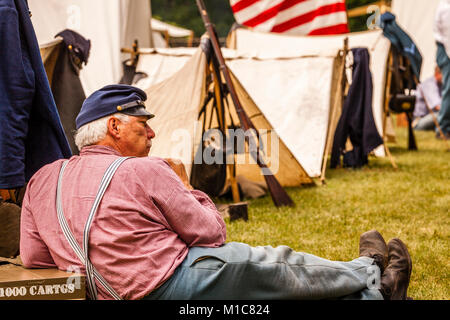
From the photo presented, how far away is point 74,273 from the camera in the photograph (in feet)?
6.67

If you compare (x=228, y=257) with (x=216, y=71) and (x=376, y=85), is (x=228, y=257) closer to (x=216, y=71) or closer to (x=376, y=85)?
(x=216, y=71)

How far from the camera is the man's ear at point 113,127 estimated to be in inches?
91.0

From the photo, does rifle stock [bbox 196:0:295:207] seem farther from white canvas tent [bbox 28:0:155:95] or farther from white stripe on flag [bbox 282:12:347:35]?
white canvas tent [bbox 28:0:155:95]

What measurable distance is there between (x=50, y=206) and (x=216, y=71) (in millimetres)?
3627

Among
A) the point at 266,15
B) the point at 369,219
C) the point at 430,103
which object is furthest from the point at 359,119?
the point at 430,103

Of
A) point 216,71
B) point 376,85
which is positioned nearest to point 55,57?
point 216,71

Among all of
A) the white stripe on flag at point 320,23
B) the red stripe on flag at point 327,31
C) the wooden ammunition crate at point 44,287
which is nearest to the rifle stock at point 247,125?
the white stripe on flag at point 320,23

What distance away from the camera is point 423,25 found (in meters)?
16.1

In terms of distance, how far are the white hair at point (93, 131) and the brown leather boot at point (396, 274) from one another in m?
1.37

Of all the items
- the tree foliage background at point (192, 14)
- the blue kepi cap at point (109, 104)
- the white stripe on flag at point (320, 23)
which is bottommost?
the blue kepi cap at point (109, 104)

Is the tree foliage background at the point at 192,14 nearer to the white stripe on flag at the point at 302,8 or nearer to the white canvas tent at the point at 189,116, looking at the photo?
the white stripe on flag at the point at 302,8

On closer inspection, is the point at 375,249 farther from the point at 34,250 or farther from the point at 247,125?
the point at 247,125

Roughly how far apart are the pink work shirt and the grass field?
157cm

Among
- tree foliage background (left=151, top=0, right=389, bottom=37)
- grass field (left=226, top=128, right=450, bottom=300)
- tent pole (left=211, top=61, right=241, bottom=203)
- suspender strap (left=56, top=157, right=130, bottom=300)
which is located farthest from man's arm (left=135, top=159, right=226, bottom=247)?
tree foliage background (left=151, top=0, right=389, bottom=37)
